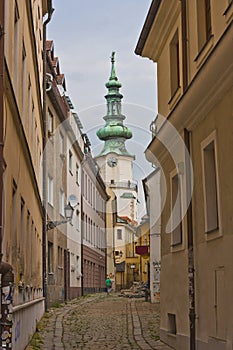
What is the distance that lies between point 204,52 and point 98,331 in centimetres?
839

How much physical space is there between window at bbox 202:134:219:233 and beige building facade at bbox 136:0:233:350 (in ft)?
0.05

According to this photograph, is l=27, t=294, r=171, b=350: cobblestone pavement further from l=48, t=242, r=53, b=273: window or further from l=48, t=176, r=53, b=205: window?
l=48, t=176, r=53, b=205: window

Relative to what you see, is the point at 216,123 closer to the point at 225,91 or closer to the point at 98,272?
the point at 225,91

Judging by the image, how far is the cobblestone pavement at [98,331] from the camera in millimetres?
14008

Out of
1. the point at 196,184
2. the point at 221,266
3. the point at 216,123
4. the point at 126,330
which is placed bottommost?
the point at 126,330

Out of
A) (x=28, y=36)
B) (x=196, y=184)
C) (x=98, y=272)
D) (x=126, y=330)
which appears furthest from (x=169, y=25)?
(x=98, y=272)

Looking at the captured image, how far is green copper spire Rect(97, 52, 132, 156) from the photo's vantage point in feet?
113

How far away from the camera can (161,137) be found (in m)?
14.1

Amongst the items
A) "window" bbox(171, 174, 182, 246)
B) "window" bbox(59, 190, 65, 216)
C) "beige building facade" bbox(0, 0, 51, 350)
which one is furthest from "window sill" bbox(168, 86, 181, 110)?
"window" bbox(59, 190, 65, 216)

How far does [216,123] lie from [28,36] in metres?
5.57

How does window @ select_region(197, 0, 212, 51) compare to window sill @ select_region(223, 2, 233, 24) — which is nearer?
window sill @ select_region(223, 2, 233, 24)

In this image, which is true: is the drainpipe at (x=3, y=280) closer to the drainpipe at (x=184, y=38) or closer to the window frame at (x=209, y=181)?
the window frame at (x=209, y=181)

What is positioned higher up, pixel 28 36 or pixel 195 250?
pixel 28 36

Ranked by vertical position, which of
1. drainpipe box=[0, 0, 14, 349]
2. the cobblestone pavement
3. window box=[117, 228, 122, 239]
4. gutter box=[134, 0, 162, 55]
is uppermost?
gutter box=[134, 0, 162, 55]
